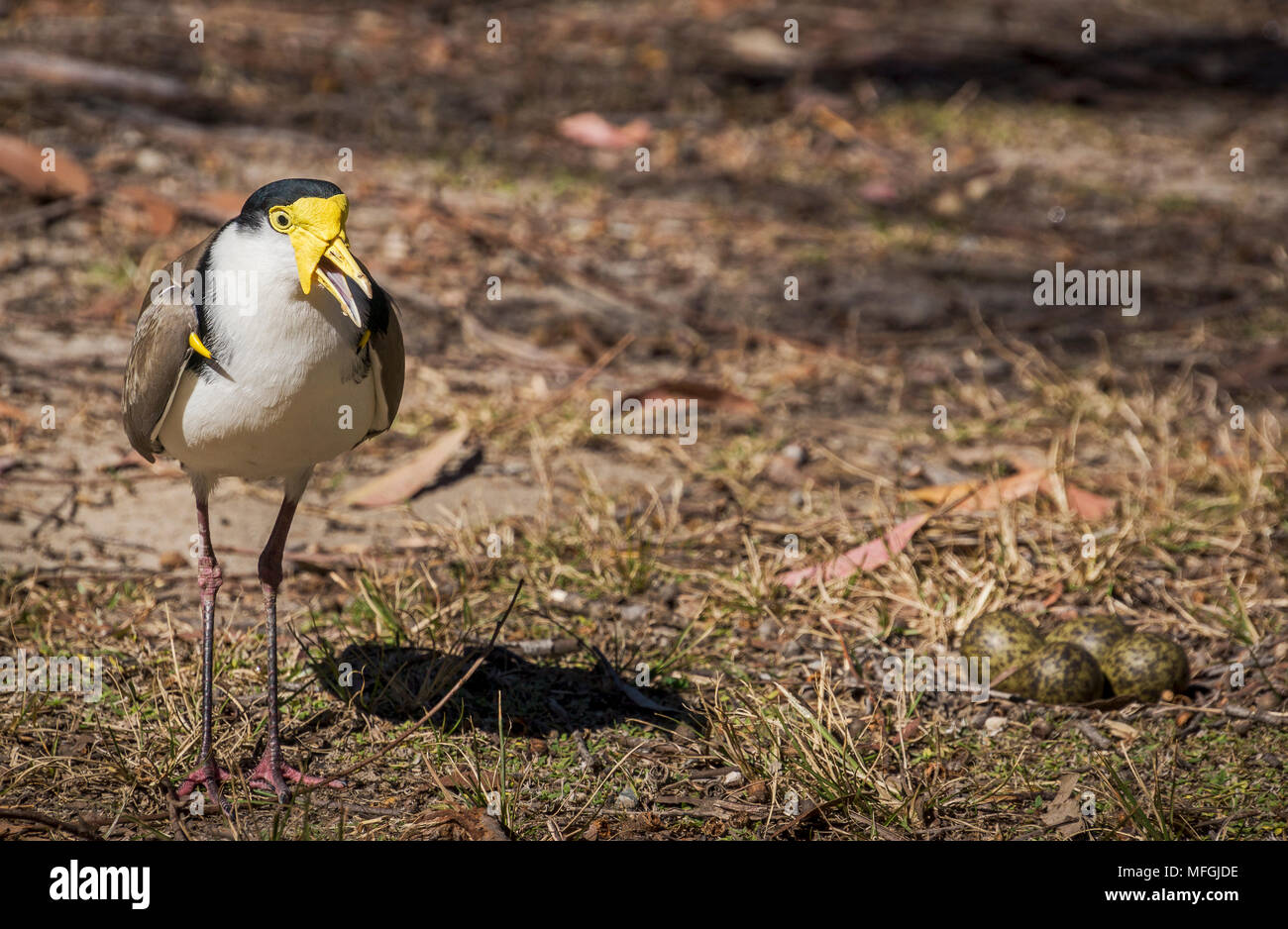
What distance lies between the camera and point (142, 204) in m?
6.84

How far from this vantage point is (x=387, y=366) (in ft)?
10.8

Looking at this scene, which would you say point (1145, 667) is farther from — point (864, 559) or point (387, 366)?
point (387, 366)

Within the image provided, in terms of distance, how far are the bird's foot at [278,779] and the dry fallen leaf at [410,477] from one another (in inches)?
65.8

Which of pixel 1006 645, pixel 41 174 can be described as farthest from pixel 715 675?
pixel 41 174

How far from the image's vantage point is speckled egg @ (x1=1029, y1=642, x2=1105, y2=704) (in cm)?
371

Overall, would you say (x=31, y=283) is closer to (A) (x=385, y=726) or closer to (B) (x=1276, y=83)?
(A) (x=385, y=726)

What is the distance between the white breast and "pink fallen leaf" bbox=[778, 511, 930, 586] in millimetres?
1761

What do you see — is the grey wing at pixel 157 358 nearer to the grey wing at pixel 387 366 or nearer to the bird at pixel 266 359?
the bird at pixel 266 359

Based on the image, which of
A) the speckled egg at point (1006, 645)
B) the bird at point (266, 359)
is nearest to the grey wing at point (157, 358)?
the bird at point (266, 359)

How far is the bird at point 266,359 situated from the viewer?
287 centimetres

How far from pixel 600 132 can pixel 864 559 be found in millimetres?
5346

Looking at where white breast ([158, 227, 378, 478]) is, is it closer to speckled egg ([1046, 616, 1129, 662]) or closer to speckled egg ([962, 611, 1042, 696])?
speckled egg ([962, 611, 1042, 696])

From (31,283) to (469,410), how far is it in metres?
2.36
